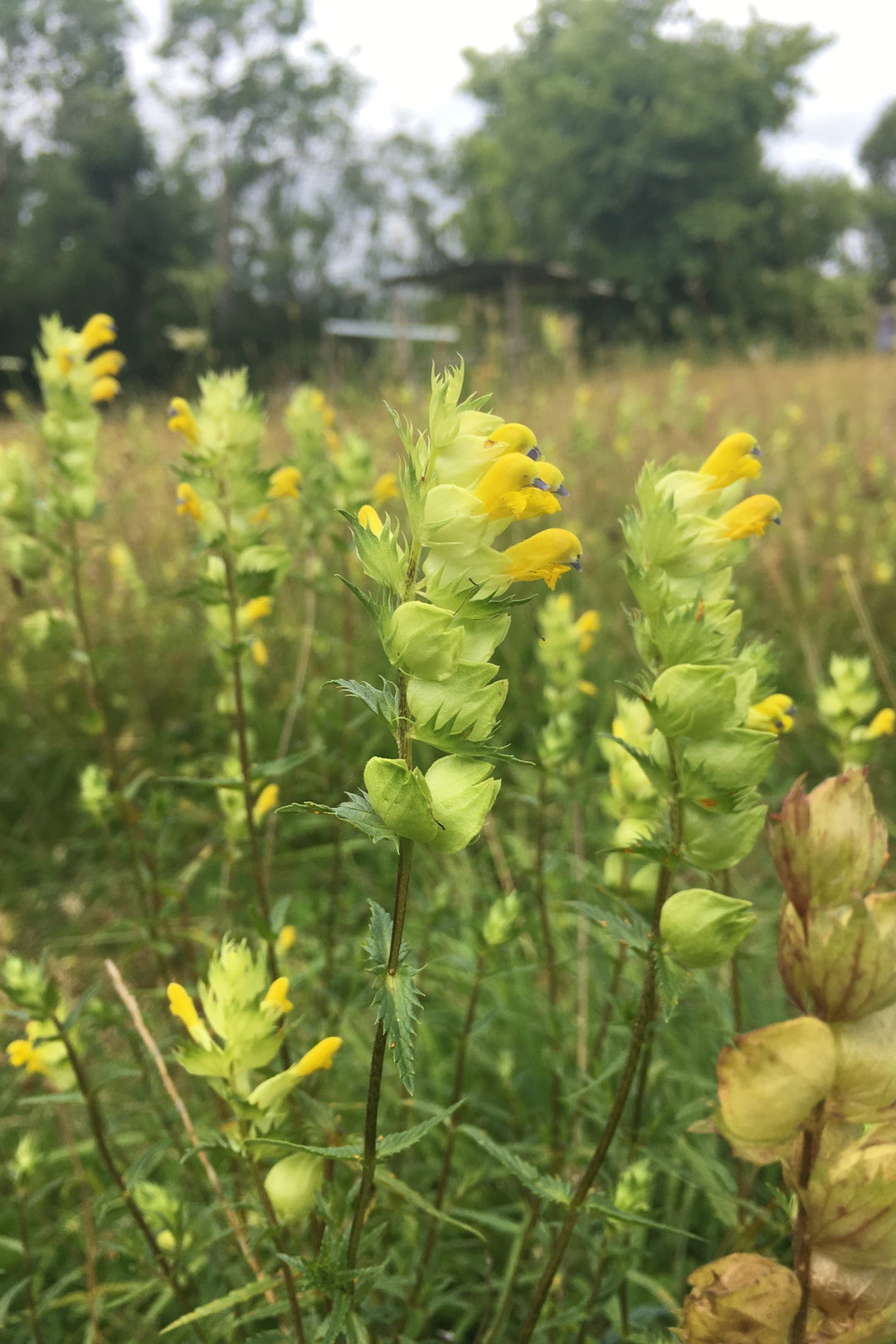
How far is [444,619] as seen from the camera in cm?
55

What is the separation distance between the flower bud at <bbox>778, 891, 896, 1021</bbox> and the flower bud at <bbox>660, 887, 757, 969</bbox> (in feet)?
0.80

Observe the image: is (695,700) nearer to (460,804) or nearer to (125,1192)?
(460,804)

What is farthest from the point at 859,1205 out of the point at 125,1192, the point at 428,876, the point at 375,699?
the point at 428,876

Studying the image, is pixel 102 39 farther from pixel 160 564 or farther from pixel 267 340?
pixel 160 564

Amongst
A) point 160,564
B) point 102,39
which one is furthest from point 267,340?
point 160,564

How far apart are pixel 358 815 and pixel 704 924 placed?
28 cm

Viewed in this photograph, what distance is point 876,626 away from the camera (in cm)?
376

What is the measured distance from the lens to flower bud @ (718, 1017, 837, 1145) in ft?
1.22

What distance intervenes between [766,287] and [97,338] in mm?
Result: 24804

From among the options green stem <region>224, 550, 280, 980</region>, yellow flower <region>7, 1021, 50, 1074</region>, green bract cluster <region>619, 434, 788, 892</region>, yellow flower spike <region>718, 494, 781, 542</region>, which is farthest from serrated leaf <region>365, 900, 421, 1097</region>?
yellow flower <region>7, 1021, 50, 1074</region>

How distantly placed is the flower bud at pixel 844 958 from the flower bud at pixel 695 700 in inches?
10.0

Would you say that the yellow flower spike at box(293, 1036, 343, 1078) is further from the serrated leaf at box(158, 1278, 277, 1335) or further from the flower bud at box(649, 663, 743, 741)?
the flower bud at box(649, 663, 743, 741)

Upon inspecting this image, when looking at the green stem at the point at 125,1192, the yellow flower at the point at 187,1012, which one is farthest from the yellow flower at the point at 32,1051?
the yellow flower at the point at 187,1012

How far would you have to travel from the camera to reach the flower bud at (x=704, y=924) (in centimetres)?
65
